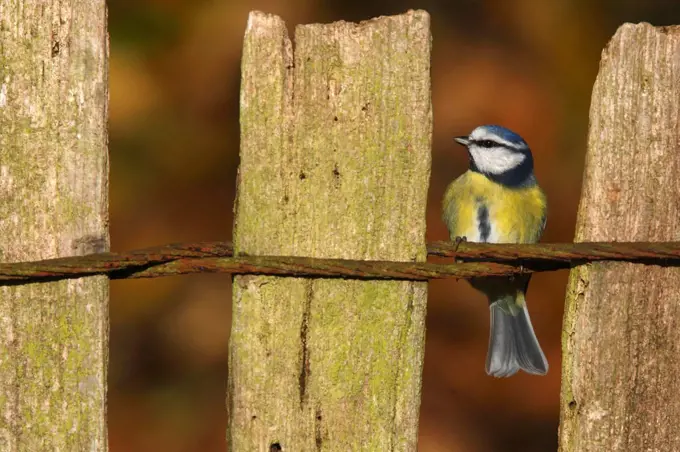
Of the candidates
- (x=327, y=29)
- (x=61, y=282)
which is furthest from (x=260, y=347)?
(x=327, y=29)

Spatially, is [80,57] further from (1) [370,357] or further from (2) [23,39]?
(1) [370,357]

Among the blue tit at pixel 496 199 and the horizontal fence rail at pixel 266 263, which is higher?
the blue tit at pixel 496 199

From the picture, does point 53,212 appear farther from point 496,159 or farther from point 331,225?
point 496,159

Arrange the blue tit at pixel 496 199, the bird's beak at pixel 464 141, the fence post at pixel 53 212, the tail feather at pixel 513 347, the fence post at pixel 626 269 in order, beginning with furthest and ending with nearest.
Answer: the bird's beak at pixel 464 141, the blue tit at pixel 496 199, the tail feather at pixel 513 347, the fence post at pixel 626 269, the fence post at pixel 53 212

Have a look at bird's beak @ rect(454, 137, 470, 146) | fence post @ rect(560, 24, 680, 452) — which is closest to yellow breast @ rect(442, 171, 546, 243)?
bird's beak @ rect(454, 137, 470, 146)

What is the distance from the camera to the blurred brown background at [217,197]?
5348mm

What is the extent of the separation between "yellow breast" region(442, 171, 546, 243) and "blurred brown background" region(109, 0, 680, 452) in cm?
128

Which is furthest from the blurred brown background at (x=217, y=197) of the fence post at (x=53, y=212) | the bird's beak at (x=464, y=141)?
the fence post at (x=53, y=212)

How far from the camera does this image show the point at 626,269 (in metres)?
2.28

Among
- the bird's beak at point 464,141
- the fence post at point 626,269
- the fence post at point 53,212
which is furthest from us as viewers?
the bird's beak at point 464,141

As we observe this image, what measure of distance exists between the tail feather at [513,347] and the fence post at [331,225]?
1101 millimetres

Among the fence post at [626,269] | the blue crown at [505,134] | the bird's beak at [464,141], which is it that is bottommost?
the fence post at [626,269]

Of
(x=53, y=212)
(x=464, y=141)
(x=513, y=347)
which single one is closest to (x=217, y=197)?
(x=464, y=141)

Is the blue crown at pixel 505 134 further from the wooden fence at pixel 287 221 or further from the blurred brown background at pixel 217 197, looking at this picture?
the wooden fence at pixel 287 221
